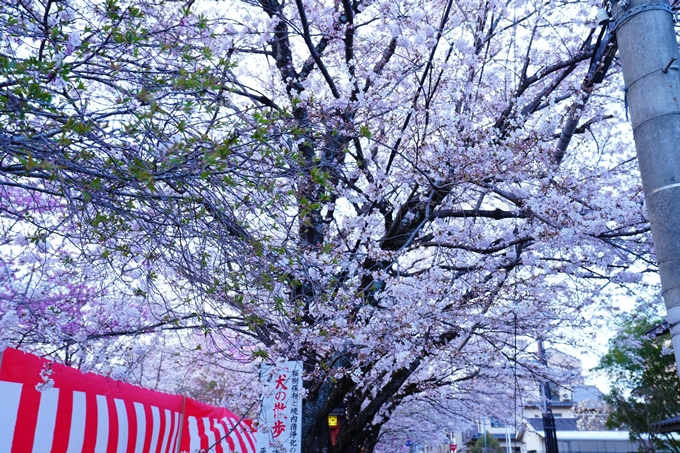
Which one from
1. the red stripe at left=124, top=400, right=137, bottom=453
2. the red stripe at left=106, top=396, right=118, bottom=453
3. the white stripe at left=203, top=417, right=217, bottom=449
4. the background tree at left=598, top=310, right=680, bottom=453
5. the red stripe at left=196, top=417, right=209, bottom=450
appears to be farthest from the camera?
the background tree at left=598, top=310, right=680, bottom=453

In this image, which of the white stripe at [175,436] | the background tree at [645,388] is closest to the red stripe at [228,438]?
the white stripe at [175,436]

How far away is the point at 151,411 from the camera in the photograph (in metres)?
6.29

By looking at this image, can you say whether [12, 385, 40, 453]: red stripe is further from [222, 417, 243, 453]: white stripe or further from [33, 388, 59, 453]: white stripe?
[222, 417, 243, 453]: white stripe

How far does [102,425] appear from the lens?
547 centimetres

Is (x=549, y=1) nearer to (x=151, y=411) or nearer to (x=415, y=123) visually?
(x=415, y=123)

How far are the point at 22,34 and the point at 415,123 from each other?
4.70 m

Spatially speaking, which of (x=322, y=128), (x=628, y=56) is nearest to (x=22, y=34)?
(x=322, y=128)

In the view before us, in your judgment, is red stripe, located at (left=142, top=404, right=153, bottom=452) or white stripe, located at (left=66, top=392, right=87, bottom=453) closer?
white stripe, located at (left=66, top=392, right=87, bottom=453)

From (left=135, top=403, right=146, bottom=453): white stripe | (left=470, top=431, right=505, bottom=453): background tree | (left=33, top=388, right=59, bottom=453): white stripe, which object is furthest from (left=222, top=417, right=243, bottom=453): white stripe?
(left=470, top=431, right=505, bottom=453): background tree

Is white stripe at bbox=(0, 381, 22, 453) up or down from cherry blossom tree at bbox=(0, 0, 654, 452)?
down

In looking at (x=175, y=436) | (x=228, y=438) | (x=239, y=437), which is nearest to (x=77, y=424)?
(x=175, y=436)

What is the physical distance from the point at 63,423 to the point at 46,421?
0.19 metres

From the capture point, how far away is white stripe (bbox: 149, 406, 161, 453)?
246 inches

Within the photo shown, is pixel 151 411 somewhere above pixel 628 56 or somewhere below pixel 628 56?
below
